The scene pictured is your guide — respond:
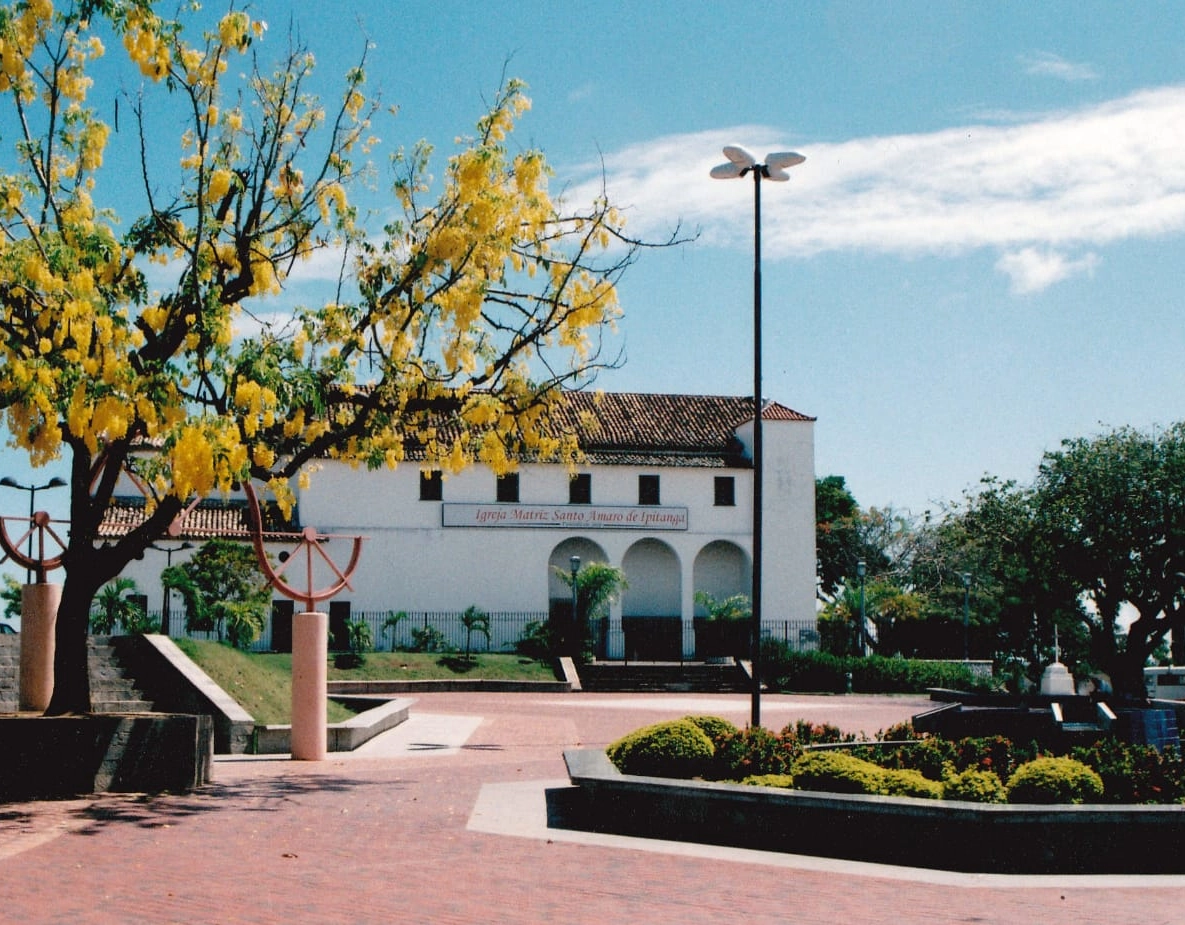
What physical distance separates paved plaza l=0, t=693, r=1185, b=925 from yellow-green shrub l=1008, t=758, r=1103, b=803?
0.83 m

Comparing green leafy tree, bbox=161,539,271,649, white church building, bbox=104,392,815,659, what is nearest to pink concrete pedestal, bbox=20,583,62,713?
green leafy tree, bbox=161,539,271,649

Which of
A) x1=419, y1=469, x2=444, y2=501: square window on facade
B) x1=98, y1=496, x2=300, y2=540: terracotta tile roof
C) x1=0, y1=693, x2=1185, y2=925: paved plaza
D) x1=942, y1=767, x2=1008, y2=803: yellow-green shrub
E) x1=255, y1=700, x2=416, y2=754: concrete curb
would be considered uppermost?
x1=419, y1=469, x2=444, y2=501: square window on facade

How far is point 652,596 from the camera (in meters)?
50.8

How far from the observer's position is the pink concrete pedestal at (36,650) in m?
18.6

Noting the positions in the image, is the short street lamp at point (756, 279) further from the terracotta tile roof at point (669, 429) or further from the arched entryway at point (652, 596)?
the arched entryway at point (652, 596)

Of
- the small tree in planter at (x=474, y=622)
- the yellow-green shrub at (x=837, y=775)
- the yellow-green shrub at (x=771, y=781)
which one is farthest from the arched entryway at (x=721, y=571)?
the yellow-green shrub at (x=837, y=775)

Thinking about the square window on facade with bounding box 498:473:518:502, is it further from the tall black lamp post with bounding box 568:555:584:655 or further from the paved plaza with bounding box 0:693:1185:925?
the paved plaza with bounding box 0:693:1185:925

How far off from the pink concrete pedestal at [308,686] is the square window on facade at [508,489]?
1236 inches

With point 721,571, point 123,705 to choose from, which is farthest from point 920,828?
point 721,571

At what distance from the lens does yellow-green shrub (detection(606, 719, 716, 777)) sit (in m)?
12.2

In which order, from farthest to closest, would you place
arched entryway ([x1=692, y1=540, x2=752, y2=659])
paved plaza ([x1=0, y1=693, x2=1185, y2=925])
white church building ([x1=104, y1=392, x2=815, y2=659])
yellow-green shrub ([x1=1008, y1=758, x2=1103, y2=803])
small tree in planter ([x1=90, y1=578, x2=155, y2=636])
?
arched entryway ([x1=692, y1=540, x2=752, y2=659])
white church building ([x1=104, y1=392, x2=815, y2=659])
small tree in planter ([x1=90, y1=578, x2=155, y2=636])
yellow-green shrub ([x1=1008, y1=758, x2=1103, y2=803])
paved plaza ([x1=0, y1=693, x2=1185, y2=925])

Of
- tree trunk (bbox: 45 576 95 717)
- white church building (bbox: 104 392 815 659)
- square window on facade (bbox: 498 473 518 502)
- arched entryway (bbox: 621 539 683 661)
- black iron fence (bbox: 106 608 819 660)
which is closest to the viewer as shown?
tree trunk (bbox: 45 576 95 717)

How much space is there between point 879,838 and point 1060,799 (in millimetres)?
1495

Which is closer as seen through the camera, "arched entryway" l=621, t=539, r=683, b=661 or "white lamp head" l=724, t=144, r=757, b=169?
"white lamp head" l=724, t=144, r=757, b=169
